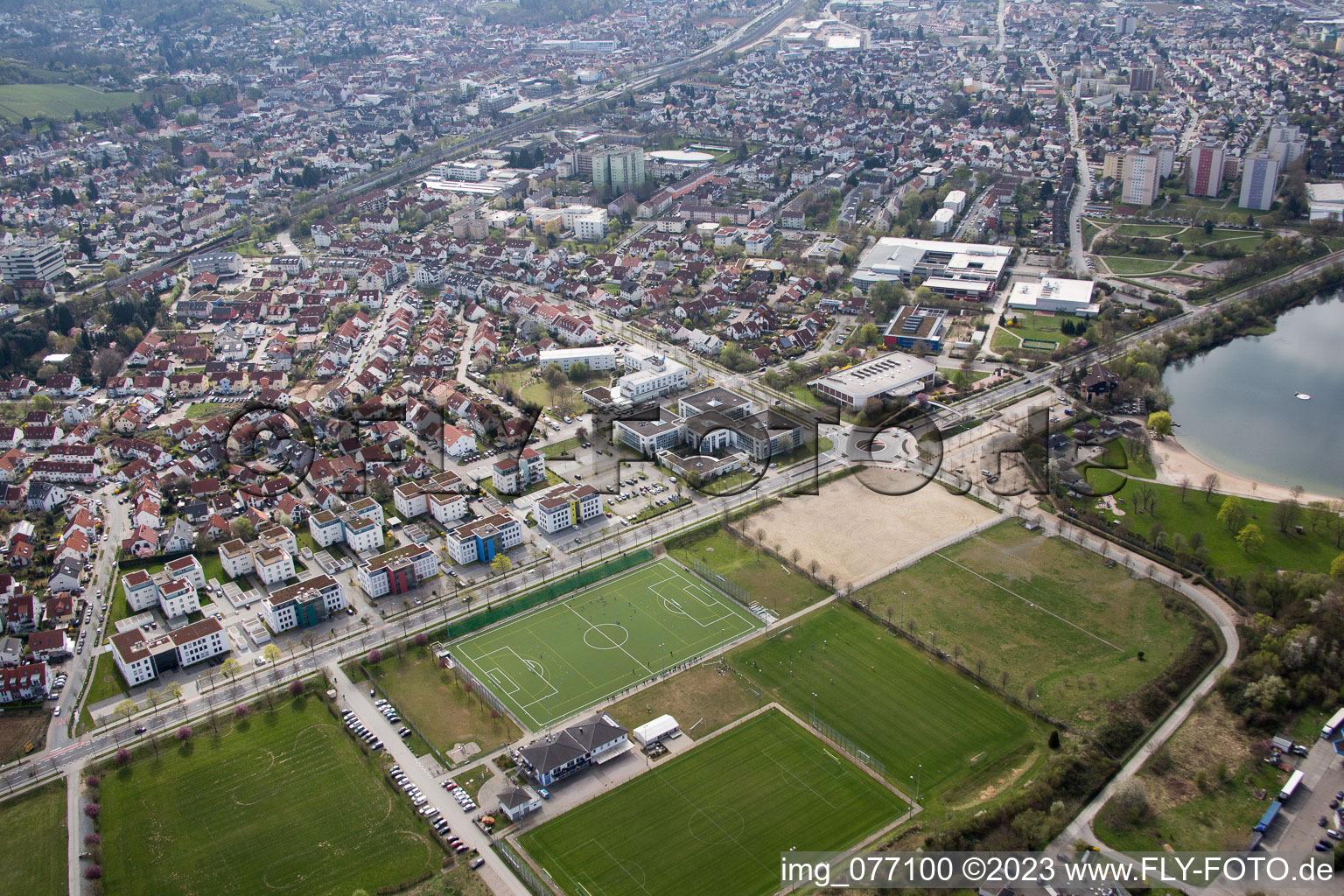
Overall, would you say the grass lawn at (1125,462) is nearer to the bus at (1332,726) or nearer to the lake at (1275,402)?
the lake at (1275,402)

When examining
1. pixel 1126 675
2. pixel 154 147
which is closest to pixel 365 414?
pixel 1126 675

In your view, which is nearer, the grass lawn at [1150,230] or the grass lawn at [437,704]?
the grass lawn at [437,704]

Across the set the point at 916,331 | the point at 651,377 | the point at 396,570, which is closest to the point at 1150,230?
the point at 916,331

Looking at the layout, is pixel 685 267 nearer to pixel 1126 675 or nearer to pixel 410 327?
pixel 410 327

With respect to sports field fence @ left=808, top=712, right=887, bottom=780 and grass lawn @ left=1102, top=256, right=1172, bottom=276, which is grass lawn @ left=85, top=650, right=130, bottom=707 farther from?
grass lawn @ left=1102, top=256, right=1172, bottom=276

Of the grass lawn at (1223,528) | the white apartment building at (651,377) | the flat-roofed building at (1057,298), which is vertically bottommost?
the grass lawn at (1223,528)

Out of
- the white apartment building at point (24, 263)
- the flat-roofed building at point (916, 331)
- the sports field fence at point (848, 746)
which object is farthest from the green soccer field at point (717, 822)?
the white apartment building at point (24, 263)
